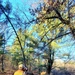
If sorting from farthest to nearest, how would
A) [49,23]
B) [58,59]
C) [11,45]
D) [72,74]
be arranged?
[11,45] < [58,59] < [72,74] < [49,23]

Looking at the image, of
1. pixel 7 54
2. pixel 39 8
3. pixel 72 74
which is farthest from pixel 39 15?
pixel 7 54

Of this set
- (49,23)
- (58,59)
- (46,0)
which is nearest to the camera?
(46,0)

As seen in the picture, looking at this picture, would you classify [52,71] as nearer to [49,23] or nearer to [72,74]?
[72,74]

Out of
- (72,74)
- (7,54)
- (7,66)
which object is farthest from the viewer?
(7,66)

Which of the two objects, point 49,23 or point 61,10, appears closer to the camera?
point 61,10

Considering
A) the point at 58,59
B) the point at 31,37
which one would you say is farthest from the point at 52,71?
the point at 31,37

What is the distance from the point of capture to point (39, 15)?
20531 millimetres

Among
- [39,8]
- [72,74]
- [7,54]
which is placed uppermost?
[7,54]

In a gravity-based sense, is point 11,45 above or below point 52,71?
above

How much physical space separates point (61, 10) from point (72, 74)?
2327 cm

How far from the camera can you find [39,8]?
20.5 metres

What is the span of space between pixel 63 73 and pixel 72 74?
5.86 m

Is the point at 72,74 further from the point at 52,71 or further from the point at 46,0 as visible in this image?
the point at 46,0

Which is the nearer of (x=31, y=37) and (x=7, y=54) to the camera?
(x=31, y=37)
